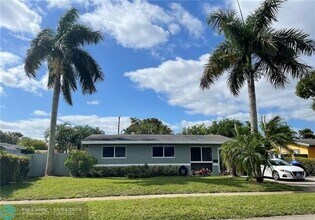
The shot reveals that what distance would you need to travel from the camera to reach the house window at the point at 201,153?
25.9 metres

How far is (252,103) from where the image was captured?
17906 millimetres

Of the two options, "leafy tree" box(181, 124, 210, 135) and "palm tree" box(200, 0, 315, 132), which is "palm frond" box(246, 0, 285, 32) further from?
"leafy tree" box(181, 124, 210, 135)

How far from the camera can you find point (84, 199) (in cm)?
1178

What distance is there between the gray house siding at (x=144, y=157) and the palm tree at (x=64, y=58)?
11.7ft

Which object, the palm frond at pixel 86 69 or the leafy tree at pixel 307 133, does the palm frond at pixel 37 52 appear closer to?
the palm frond at pixel 86 69

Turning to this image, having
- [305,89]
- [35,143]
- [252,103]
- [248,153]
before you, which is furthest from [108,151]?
[35,143]

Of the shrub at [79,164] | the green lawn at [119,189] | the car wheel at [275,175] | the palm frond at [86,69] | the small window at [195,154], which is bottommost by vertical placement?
the green lawn at [119,189]

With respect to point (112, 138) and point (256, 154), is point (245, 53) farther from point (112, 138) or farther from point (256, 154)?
point (112, 138)

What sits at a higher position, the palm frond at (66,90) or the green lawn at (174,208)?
the palm frond at (66,90)

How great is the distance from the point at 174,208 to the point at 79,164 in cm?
1276

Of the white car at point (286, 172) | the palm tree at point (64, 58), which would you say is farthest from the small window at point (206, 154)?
the palm tree at point (64, 58)

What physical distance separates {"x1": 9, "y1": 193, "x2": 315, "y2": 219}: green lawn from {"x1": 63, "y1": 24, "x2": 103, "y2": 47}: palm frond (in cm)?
1544

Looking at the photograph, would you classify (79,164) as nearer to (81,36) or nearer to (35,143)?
(81,36)

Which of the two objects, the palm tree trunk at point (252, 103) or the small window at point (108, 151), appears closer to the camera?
the palm tree trunk at point (252, 103)
